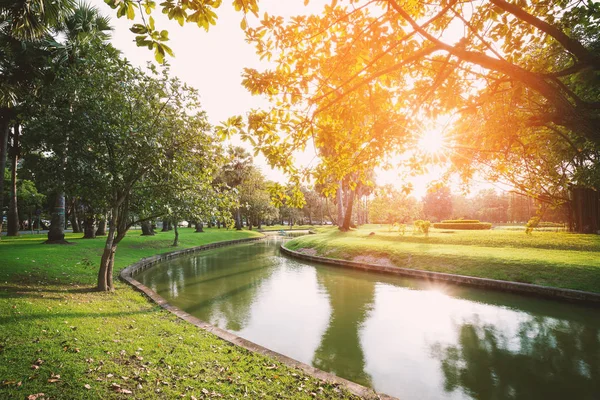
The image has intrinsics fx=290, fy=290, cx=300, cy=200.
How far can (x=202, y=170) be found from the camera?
1113 cm

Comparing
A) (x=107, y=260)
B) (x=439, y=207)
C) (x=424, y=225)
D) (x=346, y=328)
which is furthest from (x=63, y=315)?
(x=439, y=207)

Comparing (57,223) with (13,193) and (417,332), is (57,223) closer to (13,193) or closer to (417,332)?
(13,193)

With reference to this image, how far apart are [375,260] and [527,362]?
13.1 m

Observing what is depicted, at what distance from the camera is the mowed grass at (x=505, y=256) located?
13.0m

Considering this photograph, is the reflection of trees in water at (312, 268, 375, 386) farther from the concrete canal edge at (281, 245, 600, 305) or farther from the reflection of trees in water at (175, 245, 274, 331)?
the reflection of trees in water at (175, 245, 274, 331)

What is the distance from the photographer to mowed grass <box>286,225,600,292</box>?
42.8ft

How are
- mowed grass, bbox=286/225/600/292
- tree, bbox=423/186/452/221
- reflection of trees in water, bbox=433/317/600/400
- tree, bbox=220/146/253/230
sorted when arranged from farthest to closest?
tree, bbox=423/186/452/221 → tree, bbox=220/146/253/230 → mowed grass, bbox=286/225/600/292 → reflection of trees in water, bbox=433/317/600/400

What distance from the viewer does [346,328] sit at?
31.3 ft

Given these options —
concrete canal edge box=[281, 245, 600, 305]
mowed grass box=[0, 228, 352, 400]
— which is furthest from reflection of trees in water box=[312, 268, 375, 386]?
concrete canal edge box=[281, 245, 600, 305]

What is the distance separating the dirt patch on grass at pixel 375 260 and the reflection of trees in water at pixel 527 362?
9.68 metres

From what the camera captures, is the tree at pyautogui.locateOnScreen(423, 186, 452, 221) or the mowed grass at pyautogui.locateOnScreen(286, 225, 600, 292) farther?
the tree at pyautogui.locateOnScreen(423, 186, 452, 221)

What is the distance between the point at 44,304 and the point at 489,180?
1295 centimetres

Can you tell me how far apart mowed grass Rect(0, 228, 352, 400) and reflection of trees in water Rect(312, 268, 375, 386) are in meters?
1.59

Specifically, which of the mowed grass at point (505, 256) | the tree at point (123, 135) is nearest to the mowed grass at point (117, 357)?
the tree at point (123, 135)
